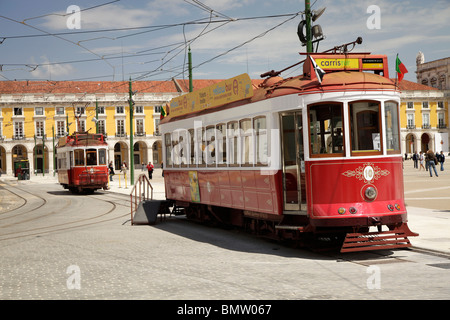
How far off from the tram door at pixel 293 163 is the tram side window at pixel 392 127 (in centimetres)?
141

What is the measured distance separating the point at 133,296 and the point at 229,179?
19.2 ft

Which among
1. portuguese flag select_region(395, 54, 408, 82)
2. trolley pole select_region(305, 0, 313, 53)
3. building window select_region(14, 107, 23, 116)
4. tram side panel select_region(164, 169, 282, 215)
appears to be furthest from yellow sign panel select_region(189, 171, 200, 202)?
building window select_region(14, 107, 23, 116)

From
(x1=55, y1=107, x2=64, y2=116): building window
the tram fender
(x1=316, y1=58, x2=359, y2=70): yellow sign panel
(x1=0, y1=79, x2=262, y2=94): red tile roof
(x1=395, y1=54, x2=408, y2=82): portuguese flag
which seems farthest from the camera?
(x1=0, y1=79, x2=262, y2=94): red tile roof

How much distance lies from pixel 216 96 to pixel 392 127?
4.47m

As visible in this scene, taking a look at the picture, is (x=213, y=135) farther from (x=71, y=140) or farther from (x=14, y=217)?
(x=71, y=140)

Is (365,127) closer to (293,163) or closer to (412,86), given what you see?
(293,163)

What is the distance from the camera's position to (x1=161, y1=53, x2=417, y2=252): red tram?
9953 mm

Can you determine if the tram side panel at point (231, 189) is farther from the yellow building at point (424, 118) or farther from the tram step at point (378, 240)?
the yellow building at point (424, 118)

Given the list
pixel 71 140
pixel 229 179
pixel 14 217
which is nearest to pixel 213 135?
pixel 229 179

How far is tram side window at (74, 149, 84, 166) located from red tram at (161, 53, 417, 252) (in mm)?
20442

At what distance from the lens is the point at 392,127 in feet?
33.7

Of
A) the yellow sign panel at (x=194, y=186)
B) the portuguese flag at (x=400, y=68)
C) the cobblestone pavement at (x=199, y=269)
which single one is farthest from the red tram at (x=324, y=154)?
the yellow sign panel at (x=194, y=186)

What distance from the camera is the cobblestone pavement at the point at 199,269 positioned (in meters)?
7.45

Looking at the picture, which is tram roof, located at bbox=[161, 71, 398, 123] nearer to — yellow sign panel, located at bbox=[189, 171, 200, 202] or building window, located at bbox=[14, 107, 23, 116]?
yellow sign panel, located at bbox=[189, 171, 200, 202]
